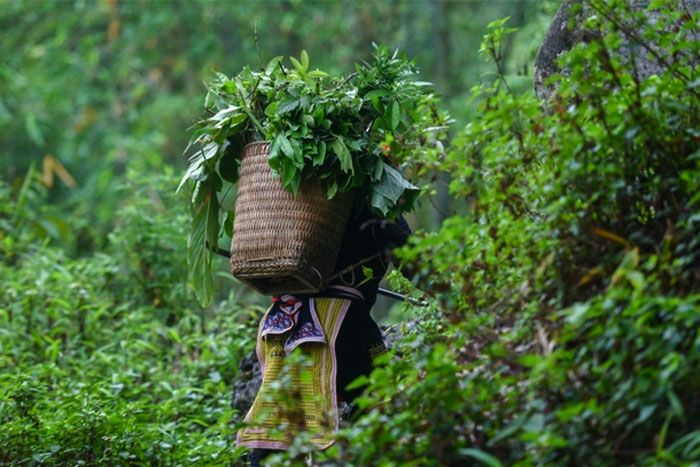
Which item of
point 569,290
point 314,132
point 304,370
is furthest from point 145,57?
point 569,290

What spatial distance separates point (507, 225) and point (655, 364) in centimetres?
81

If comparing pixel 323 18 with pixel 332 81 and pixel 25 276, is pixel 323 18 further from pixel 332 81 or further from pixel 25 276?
pixel 332 81

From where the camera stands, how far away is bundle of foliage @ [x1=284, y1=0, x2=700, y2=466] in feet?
8.62

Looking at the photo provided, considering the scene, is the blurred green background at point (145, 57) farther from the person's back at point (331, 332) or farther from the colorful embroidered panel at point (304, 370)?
the colorful embroidered panel at point (304, 370)

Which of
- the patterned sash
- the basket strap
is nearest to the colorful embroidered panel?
the patterned sash

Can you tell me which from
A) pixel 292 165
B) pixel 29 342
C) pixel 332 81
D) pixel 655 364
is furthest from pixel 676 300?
pixel 29 342

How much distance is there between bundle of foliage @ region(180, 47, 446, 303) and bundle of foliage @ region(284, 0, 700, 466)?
0.66m

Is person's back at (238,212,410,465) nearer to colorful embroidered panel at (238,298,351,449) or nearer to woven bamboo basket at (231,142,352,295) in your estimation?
colorful embroidered panel at (238,298,351,449)

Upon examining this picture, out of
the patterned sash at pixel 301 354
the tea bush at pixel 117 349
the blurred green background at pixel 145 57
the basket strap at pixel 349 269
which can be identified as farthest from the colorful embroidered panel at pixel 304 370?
the blurred green background at pixel 145 57

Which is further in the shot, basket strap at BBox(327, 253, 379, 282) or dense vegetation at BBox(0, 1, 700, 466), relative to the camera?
basket strap at BBox(327, 253, 379, 282)

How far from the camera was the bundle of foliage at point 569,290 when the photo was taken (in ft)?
8.62

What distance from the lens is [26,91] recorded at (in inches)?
742

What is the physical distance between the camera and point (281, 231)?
13.5 feet

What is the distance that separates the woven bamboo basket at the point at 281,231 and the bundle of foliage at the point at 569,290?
0.64 meters
